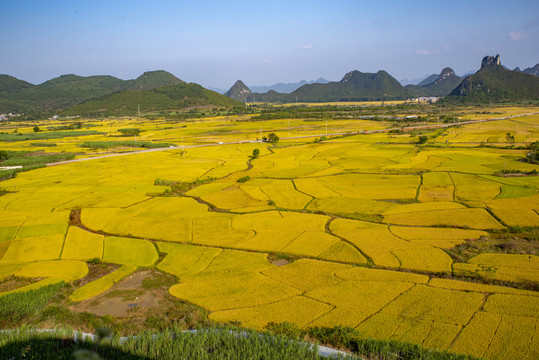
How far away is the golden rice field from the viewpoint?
1633cm

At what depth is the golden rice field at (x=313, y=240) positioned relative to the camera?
1633 cm

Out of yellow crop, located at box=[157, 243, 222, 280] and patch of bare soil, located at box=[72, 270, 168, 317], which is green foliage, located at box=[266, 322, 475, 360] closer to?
patch of bare soil, located at box=[72, 270, 168, 317]

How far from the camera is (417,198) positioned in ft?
116

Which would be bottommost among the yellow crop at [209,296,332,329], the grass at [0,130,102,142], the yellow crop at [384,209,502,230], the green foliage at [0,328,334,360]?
the yellow crop at [209,296,332,329]

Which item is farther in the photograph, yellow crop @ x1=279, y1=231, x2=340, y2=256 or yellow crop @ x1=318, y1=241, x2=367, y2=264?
yellow crop @ x1=279, y1=231, x2=340, y2=256

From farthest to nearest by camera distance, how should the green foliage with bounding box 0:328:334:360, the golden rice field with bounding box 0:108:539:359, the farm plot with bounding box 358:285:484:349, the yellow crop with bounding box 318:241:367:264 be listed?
the yellow crop with bounding box 318:241:367:264 < the golden rice field with bounding box 0:108:539:359 < the farm plot with bounding box 358:285:484:349 < the green foliage with bounding box 0:328:334:360

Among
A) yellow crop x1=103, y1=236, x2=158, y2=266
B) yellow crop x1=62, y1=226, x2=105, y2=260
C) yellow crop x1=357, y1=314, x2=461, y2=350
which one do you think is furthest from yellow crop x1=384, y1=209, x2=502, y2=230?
yellow crop x1=62, y1=226, x2=105, y2=260

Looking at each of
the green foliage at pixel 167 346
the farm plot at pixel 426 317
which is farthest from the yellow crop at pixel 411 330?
the green foliage at pixel 167 346

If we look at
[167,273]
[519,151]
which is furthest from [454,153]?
[167,273]

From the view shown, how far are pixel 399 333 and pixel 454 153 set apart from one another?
51755mm

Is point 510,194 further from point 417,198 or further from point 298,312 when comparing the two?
point 298,312

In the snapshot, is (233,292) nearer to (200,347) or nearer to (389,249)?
(200,347)

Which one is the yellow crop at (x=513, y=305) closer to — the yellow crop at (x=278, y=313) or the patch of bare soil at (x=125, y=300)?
the yellow crop at (x=278, y=313)

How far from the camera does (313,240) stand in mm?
25438
